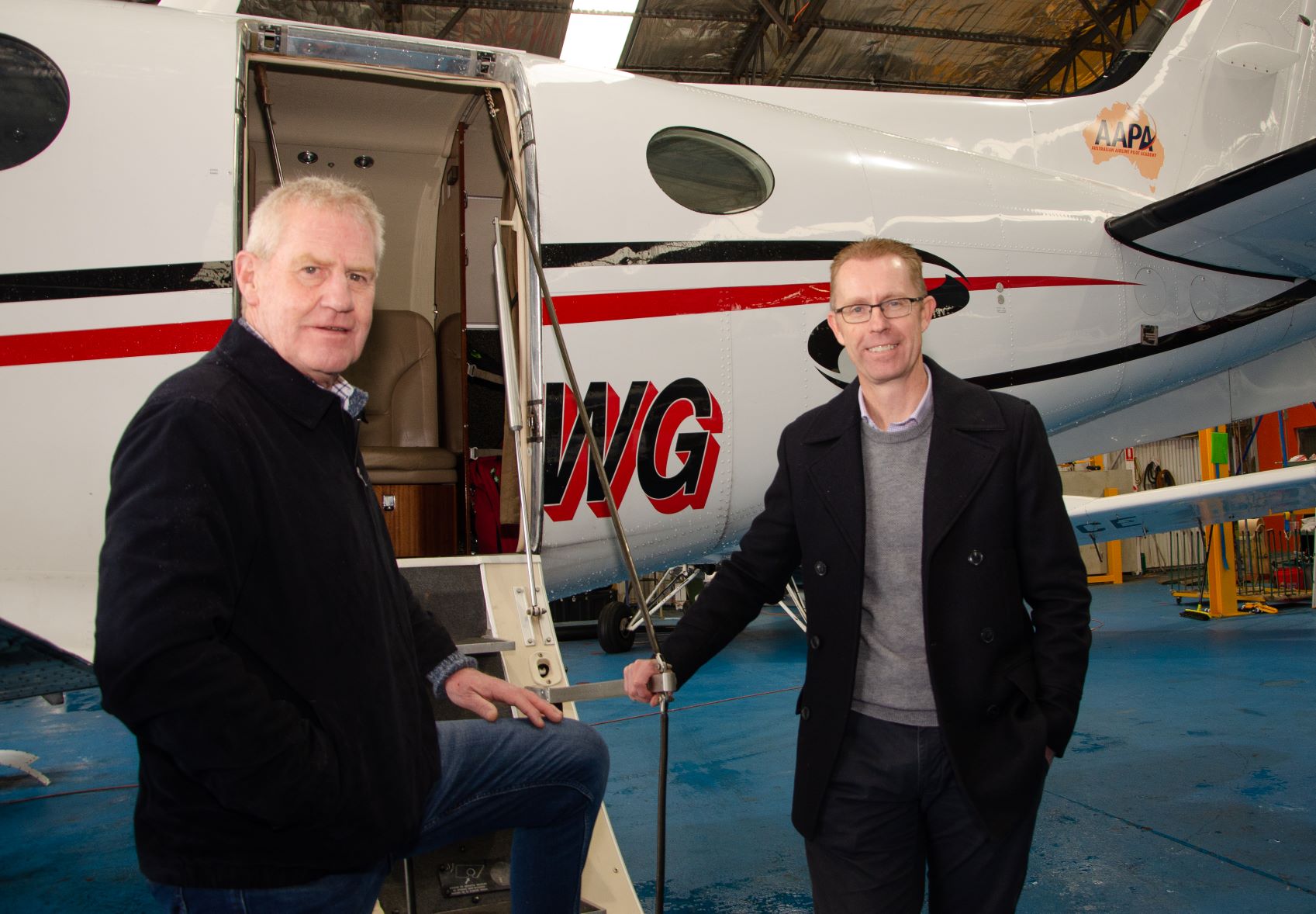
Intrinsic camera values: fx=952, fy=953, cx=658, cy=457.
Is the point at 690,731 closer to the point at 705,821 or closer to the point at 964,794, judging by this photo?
the point at 705,821

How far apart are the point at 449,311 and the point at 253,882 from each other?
3791 mm

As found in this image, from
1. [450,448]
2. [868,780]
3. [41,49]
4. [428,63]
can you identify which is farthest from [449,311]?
[868,780]

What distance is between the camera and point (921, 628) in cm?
183

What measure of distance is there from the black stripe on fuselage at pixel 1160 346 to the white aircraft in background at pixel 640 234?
0.02 meters

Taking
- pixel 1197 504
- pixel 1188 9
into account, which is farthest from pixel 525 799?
pixel 1197 504

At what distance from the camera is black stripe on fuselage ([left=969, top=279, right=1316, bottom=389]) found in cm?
427

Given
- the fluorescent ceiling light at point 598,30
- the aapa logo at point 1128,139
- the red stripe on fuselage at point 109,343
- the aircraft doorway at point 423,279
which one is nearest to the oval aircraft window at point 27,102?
the red stripe on fuselage at point 109,343

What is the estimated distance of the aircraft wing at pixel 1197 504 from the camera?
6.89 metres

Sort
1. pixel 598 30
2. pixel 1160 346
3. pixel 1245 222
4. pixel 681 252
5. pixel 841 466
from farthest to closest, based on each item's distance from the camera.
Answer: pixel 598 30
pixel 1160 346
pixel 1245 222
pixel 681 252
pixel 841 466

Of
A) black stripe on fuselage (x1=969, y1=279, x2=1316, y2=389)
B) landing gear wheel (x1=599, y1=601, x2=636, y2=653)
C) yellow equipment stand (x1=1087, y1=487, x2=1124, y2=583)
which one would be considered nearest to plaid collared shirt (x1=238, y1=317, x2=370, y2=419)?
black stripe on fuselage (x1=969, y1=279, x2=1316, y2=389)

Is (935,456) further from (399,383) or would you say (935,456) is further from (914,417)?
(399,383)

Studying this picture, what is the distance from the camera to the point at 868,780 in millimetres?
1803

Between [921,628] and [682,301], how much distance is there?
2096 millimetres

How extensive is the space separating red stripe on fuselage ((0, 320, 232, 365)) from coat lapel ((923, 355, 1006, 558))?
6.95 feet
